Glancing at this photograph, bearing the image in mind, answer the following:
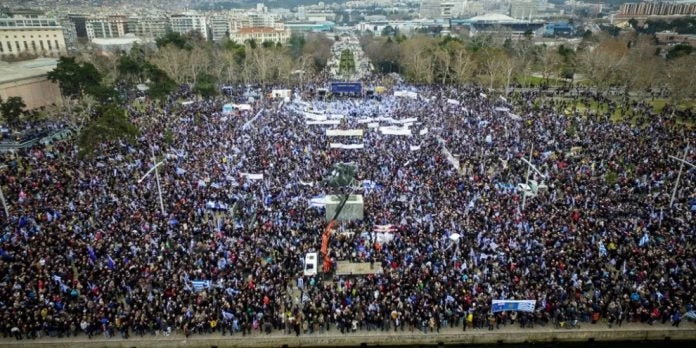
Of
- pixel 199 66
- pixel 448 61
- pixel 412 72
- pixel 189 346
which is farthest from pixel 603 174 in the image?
pixel 199 66

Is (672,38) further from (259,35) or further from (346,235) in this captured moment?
(346,235)

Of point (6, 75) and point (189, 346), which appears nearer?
point (189, 346)

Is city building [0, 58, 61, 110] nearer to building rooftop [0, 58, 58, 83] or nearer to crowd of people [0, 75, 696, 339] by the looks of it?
building rooftop [0, 58, 58, 83]

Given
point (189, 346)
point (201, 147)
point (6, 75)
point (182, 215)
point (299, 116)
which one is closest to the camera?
point (189, 346)

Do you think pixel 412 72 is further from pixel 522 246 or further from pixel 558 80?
pixel 522 246

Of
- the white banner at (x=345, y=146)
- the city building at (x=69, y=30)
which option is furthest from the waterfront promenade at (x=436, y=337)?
the city building at (x=69, y=30)

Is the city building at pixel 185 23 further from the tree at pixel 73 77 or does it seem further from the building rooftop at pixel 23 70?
the tree at pixel 73 77
